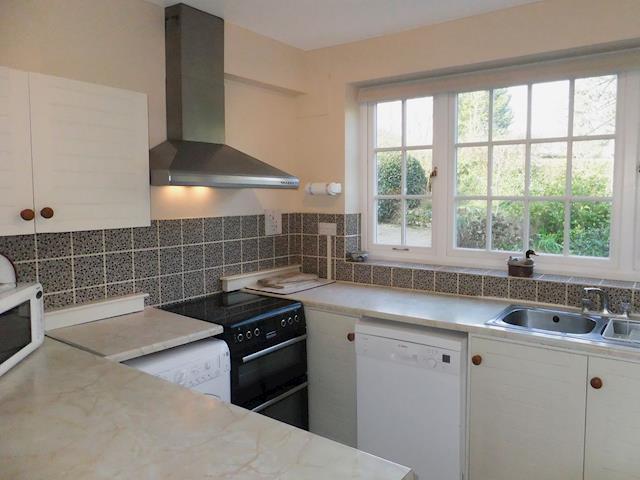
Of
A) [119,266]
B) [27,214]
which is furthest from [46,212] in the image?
[119,266]

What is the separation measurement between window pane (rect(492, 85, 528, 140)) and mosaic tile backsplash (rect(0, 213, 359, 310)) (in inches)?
41.1

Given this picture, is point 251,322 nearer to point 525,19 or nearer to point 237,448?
point 237,448

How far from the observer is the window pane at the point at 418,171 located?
308cm

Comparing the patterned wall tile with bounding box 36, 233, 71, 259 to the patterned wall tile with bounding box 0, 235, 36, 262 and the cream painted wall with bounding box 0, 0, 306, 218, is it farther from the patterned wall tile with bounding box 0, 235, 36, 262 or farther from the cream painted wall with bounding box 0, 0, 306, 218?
the cream painted wall with bounding box 0, 0, 306, 218

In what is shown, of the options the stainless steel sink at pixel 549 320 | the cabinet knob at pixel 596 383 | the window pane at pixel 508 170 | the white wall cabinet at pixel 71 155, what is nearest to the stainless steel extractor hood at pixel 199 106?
the white wall cabinet at pixel 71 155

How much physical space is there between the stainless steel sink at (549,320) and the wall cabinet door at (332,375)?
2.47ft

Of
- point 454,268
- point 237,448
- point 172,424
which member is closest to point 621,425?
point 454,268

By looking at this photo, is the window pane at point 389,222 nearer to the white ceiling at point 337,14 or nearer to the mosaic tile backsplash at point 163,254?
the mosaic tile backsplash at point 163,254

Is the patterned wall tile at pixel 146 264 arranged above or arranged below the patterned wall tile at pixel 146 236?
below

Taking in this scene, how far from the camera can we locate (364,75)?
3.06m

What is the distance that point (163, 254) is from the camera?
2.61 meters

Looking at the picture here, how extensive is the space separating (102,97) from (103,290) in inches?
34.7

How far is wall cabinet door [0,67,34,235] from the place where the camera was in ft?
5.71

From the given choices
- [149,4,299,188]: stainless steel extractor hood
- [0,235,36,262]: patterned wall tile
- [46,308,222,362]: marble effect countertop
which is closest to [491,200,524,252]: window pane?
[149,4,299,188]: stainless steel extractor hood
